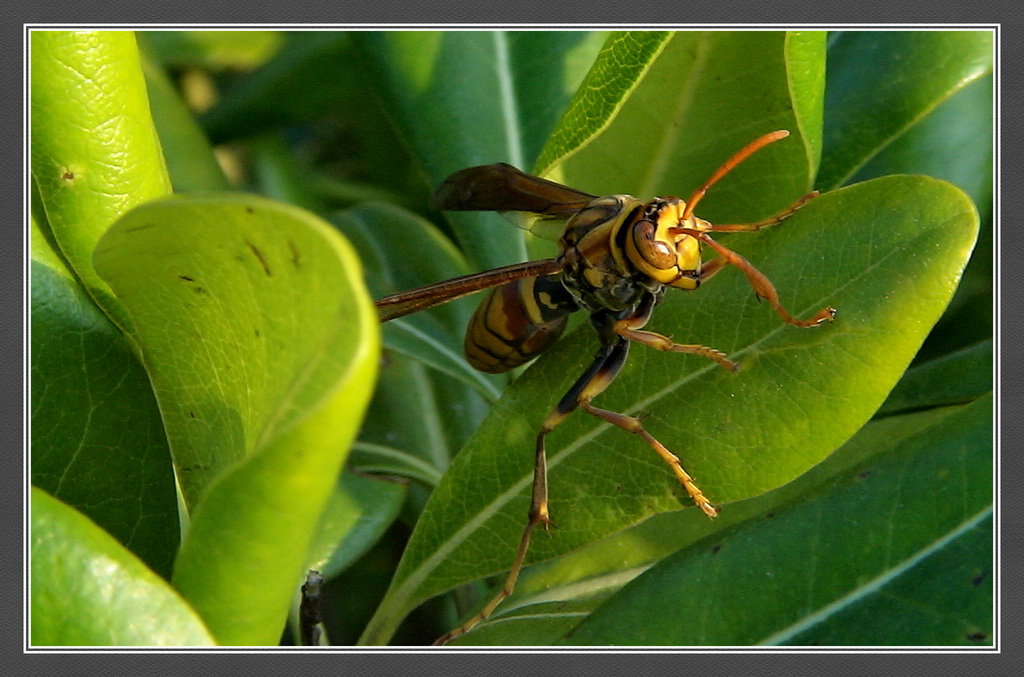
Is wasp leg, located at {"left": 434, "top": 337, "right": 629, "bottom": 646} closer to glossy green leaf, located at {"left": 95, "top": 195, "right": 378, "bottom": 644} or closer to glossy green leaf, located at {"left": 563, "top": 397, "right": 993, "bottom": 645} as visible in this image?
glossy green leaf, located at {"left": 563, "top": 397, "right": 993, "bottom": 645}

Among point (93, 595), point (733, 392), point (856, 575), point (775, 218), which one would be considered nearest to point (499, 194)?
point (775, 218)

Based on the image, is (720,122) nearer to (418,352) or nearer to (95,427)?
(418,352)

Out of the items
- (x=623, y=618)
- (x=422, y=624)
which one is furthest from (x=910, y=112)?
(x=422, y=624)

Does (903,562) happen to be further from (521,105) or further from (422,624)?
(521,105)

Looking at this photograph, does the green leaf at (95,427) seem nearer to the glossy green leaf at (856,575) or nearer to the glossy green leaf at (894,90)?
the glossy green leaf at (856,575)

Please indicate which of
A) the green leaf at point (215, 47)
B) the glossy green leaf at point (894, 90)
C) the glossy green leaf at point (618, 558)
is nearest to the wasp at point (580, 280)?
the glossy green leaf at point (618, 558)

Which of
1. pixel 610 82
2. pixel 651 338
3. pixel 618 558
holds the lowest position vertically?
pixel 618 558
